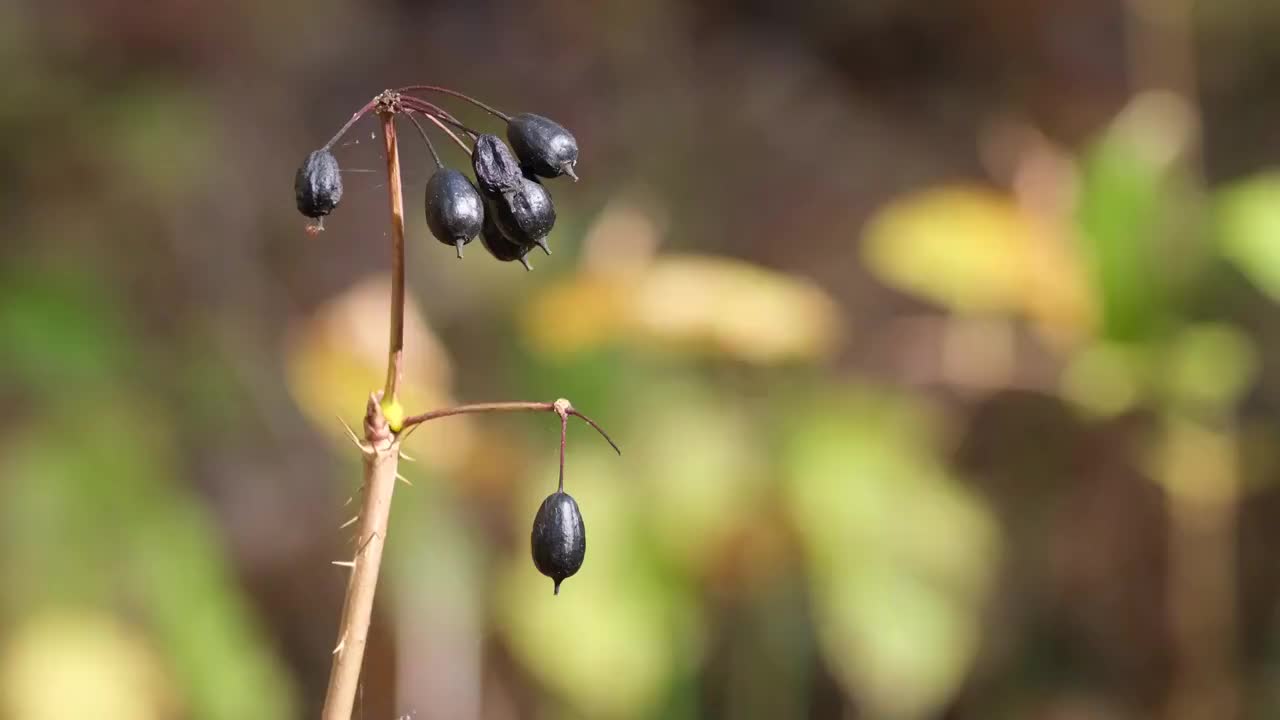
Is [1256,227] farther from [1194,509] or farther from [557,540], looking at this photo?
[557,540]

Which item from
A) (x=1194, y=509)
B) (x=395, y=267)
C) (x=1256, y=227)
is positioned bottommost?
(x=1194, y=509)

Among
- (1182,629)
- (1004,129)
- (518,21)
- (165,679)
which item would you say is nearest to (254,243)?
(518,21)

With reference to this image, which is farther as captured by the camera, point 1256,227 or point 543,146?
point 1256,227

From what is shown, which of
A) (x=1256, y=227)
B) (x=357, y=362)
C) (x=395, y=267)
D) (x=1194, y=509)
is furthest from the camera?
(x=1194, y=509)

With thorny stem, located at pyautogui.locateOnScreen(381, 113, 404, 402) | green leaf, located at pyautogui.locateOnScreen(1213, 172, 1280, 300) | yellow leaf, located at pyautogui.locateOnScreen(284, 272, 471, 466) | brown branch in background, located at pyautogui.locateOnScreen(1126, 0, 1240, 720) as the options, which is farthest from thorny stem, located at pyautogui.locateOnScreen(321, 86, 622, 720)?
brown branch in background, located at pyautogui.locateOnScreen(1126, 0, 1240, 720)

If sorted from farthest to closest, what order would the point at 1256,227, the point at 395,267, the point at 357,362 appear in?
the point at 357,362
the point at 1256,227
the point at 395,267

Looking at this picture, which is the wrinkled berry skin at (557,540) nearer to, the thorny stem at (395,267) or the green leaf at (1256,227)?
the thorny stem at (395,267)

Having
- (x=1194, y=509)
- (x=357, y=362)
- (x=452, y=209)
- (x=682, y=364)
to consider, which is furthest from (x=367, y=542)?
(x=1194, y=509)
